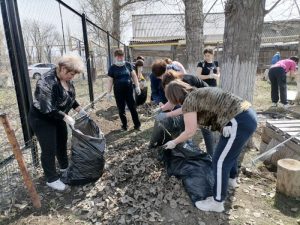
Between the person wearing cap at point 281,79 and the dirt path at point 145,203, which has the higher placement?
the person wearing cap at point 281,79

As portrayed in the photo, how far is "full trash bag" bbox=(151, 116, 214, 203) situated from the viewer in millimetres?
3080

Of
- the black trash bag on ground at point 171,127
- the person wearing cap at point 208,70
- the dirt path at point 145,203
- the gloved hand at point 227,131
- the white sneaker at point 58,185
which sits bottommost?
the dirt path at point 145,203

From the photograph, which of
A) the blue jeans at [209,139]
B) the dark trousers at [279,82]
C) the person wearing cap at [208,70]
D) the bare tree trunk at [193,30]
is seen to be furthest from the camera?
the dark trousers at [279,82]

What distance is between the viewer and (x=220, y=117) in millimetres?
2635

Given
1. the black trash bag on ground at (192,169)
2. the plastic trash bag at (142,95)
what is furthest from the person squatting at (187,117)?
the plastic trash bag at (142,95)

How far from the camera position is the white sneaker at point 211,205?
291 centimetres

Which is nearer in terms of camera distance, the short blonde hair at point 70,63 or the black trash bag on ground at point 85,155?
the short blonde hair at point 70,63

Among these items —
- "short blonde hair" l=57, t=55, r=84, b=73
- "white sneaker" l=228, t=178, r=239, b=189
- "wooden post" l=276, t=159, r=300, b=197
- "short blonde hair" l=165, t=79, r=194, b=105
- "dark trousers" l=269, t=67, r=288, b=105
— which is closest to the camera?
"short blonde hair" l=165, t=79, r=194, b=105

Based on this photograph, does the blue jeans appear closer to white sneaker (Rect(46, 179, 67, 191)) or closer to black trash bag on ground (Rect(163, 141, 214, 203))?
black trash bag on ground (Rect(163, 141, 214, 203))

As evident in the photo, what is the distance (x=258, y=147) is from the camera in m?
4.83

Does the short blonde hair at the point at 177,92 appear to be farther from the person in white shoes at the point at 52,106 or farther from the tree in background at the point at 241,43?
the tree in background at the point at 241,43

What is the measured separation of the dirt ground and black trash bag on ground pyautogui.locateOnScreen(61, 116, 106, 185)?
119mm

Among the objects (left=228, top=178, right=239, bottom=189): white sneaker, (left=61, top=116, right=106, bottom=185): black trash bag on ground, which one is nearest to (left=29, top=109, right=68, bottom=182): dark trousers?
(left=61, top=116, right=106, bottom=185): black trash bag on ground

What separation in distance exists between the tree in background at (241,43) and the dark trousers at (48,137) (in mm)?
2517
